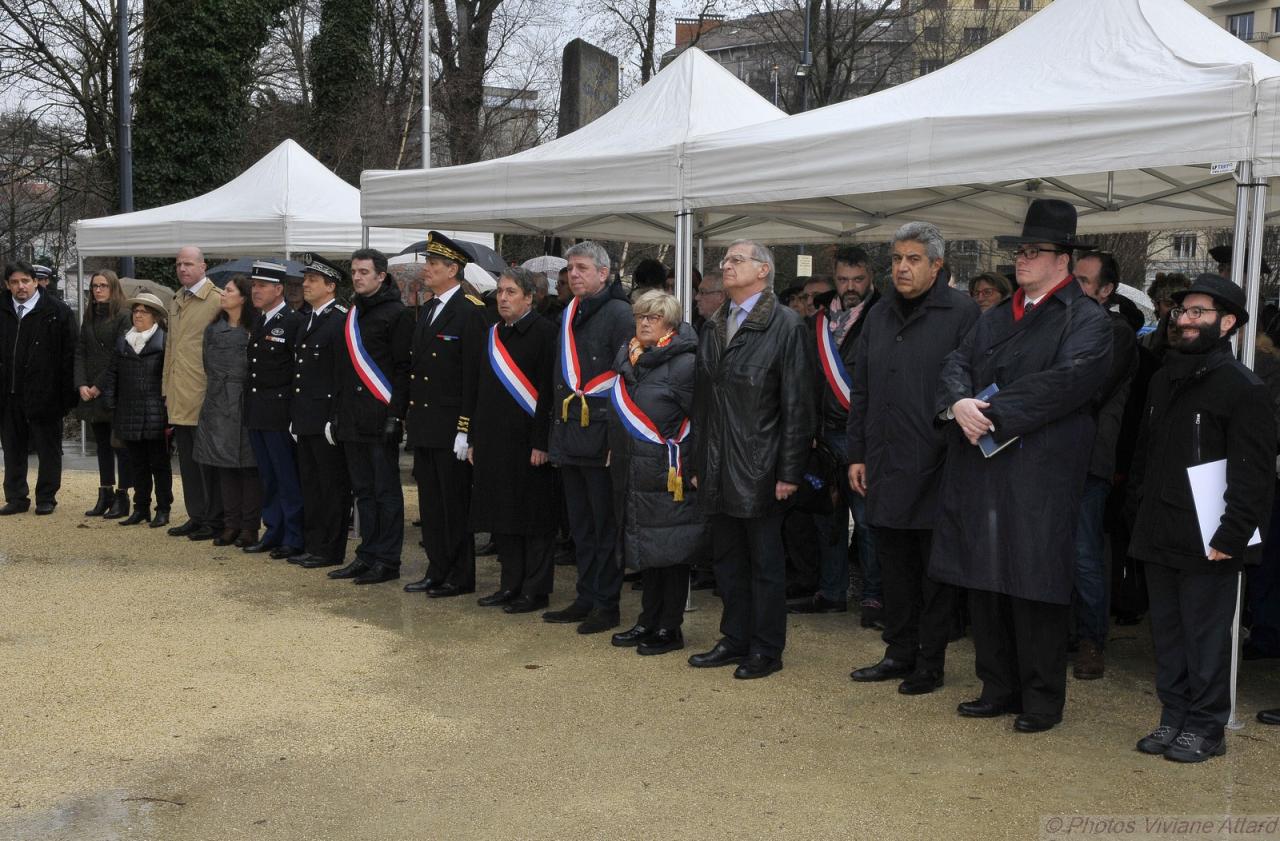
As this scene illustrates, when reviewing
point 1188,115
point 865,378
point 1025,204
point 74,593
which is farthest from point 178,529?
point 1188,115

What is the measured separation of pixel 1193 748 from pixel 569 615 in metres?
3.19

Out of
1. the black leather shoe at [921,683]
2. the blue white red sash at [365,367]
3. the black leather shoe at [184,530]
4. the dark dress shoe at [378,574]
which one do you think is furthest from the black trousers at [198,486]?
the black leather shoe at [921,683]

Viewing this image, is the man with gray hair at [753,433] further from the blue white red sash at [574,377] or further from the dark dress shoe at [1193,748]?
the dark dress shoe at [1193,748]

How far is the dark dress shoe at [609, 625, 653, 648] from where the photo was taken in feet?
20.8

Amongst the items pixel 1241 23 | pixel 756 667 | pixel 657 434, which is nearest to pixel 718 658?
pixel 756 667

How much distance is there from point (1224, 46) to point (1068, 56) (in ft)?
2.19

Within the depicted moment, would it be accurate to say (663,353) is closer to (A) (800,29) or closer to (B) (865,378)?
(B) (865,378)

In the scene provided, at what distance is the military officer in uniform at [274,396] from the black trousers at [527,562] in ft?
6.48

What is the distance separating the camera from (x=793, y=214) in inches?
341

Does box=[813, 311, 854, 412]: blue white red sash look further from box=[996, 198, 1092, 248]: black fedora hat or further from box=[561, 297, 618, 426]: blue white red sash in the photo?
box=[996, 198, 1092, 248]: black fedora hat

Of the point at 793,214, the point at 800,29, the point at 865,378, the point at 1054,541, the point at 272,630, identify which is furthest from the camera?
the point at 800,29

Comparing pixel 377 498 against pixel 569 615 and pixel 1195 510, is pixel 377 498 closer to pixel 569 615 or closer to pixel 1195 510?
pixel 569 615

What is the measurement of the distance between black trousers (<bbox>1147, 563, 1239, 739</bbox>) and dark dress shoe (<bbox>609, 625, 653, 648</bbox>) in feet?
7.94

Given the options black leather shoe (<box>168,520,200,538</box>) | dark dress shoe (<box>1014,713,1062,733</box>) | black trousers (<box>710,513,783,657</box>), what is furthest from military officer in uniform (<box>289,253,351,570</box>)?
dark dress shoe (<box>1014,713,1062,733</box>)
